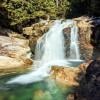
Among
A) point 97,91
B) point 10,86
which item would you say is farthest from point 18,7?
point 97,91

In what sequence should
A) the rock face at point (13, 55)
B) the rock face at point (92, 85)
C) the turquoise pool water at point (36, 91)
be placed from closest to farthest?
the rock face at point (92, 85), the turquoise pool water at point (36, 91), the rock face at point (13, 55)

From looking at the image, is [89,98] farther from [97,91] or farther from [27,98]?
[27,98]

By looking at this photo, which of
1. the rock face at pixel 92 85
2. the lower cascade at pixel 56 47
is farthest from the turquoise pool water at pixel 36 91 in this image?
the lower cascade at pixel 56 47

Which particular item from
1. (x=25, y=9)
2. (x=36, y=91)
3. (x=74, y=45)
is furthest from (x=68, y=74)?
(x=25, y=9)

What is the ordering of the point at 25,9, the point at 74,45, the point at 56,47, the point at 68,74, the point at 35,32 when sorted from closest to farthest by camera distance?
1. the point at 68,74
2. the point at 74,45
3. the point at 56,47
4. the point at 35,32
5. the point at 25,9

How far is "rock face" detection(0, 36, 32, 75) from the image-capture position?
956 inches

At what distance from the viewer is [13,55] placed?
86.2 ft

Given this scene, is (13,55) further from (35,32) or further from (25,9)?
(25,9)

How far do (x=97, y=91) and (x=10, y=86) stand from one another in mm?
8136

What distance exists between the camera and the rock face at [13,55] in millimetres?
24284

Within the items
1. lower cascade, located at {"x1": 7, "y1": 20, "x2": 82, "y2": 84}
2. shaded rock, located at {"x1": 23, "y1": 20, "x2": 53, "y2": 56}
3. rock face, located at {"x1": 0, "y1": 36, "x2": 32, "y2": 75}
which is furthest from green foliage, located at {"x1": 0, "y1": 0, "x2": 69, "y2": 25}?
lower cascade, located at {"x1": 7, "y1": 20, "x2": 82, "y2": 84}

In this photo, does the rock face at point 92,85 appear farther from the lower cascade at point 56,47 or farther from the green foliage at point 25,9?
the green foliage at point 25,9

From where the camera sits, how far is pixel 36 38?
28250mm

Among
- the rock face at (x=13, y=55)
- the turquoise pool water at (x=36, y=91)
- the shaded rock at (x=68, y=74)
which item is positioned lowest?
the turquoise pool water at (x=36, y=91)
